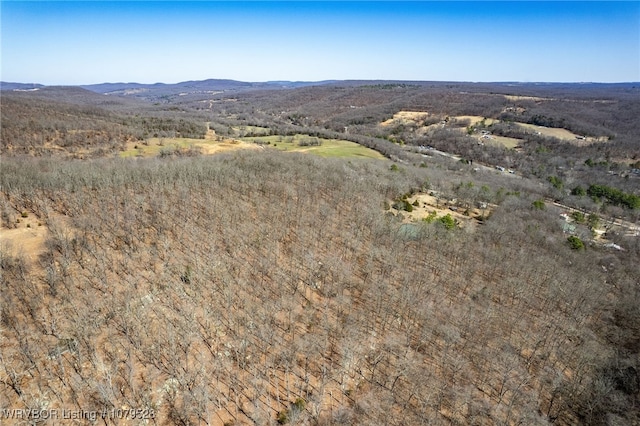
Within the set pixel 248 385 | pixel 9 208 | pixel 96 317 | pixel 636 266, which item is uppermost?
pixel 9 208

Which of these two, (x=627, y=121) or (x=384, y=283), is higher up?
(x=627, y=121)

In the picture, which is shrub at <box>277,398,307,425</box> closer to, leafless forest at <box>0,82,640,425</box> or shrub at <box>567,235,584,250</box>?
leafless forest at <box>0,82,640,425</box>

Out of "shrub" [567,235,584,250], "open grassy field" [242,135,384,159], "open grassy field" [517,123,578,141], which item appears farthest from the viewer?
"open grassy field" [517,123,578,141]

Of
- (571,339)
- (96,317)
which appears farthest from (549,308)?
(96,317)

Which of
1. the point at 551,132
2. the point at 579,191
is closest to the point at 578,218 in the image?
the point at 579,191

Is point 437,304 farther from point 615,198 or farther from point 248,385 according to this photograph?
point 615,198

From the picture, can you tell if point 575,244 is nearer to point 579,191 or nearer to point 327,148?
point 579,191

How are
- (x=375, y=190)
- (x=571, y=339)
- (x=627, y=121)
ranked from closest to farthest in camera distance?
(x=571, y=339) < (x=375, y=190) < (x=627, y=121)

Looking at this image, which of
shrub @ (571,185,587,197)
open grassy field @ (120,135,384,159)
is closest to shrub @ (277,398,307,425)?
open grassy field @ (120,135,384,159)

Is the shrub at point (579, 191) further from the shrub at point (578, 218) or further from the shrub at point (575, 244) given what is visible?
the shrub at point (575, 244)
